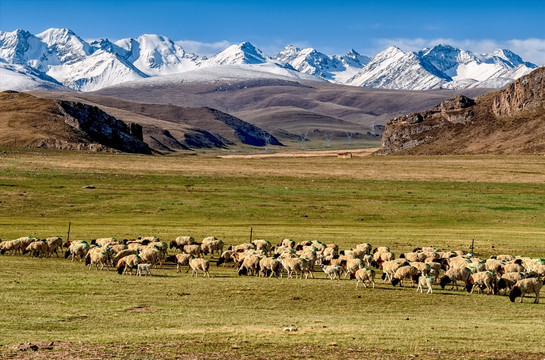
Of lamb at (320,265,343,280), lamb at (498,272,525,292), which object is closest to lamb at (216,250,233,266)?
lamb at (320,265,343,280)

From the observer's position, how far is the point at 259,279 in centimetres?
3434

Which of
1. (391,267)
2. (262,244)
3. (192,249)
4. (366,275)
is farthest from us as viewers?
(262,244)

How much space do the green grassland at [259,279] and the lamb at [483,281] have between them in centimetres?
85

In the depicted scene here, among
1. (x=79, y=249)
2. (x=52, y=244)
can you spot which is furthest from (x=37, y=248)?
(x=79, y=249)

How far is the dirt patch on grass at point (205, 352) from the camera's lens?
19.3 m

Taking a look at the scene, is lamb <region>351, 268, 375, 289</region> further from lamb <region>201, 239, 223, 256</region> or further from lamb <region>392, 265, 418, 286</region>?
lamb <region>201, 239, 223, 256</region>

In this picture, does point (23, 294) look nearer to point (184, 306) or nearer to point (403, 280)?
point (184, 306)

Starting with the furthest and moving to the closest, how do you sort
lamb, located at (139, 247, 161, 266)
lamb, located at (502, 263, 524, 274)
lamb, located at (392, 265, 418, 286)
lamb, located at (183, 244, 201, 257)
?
lamb, located at (183, 244, 201, 257), lamb, located at (139, 247, 161, 266), lamb, located at (502, 263, 524, 274), lamb, located at (392, 265, 418, 286)

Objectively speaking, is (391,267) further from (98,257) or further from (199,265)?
(98,257)

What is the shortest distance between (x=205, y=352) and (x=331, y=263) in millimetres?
18182

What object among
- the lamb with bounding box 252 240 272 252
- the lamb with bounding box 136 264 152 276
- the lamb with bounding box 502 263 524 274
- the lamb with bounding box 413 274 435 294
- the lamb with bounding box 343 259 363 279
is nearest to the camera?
the lamb with bounding box 413 274 435 294

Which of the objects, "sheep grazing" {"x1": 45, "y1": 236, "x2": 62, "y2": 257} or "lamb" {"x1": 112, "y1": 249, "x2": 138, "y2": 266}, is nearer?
"lamb" {"x1": 112, "y1": 249, "x2": 138, "y2": 266}

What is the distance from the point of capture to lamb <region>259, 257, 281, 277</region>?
35.4m

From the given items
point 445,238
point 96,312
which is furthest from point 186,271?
point 445,238
